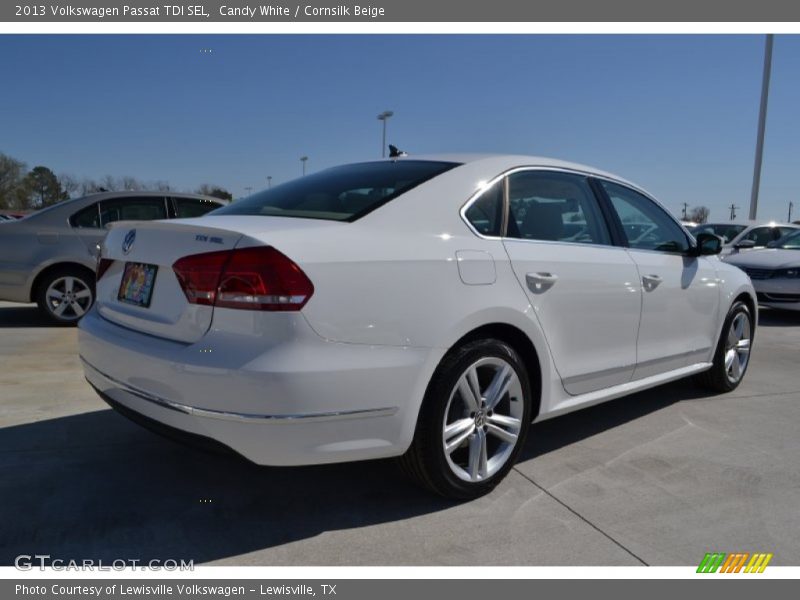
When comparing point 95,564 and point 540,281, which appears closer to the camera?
point 95,564

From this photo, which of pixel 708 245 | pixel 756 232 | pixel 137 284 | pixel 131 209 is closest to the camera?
pixel 137 284

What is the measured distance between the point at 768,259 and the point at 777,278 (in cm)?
41

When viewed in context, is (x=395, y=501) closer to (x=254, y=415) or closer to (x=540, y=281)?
(x=254, y=415)

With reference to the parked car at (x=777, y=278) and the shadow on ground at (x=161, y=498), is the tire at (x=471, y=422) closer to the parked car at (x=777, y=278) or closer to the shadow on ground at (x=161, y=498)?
the shadow on ground at (x=161, y=498)

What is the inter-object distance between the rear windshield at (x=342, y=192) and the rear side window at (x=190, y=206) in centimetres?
484

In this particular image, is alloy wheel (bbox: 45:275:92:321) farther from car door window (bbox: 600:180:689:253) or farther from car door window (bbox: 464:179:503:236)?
car door window (bbox: 600:180:689:253)

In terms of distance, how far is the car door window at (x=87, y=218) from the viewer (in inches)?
297

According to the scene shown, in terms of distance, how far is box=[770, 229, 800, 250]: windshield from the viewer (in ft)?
35.0

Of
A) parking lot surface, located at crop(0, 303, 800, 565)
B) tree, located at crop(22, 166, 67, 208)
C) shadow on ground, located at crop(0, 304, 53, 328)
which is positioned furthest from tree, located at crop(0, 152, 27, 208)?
parking lot surface, located at crop(0, 303, 800, 565)

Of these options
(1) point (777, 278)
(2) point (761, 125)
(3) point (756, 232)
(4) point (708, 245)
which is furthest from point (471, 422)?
(2) point (761, 125)

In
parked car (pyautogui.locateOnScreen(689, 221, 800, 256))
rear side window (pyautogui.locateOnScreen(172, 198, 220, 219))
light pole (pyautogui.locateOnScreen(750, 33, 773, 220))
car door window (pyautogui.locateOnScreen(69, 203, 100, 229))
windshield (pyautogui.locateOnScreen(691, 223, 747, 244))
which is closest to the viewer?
car door window (pyautogui.locateOnScreen(69, 203, 100, 229))

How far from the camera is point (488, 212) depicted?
3107 millimetres

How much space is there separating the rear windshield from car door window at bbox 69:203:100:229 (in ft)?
16.1
